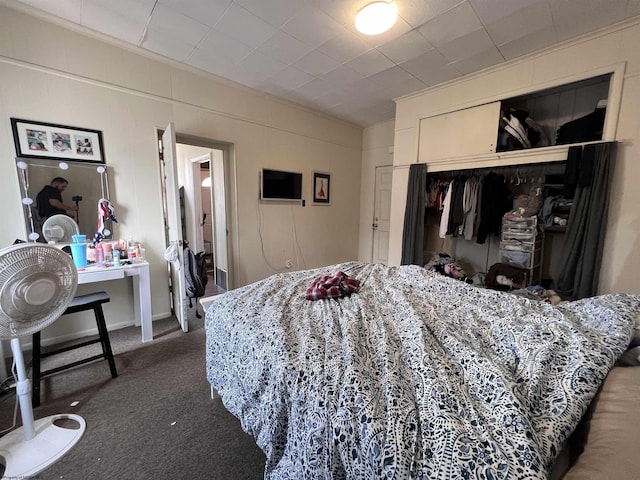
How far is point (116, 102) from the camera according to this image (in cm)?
242

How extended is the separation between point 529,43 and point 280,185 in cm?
296

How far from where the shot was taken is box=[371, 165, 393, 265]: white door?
14.8ft

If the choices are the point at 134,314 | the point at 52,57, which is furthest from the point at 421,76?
the point at 134,314

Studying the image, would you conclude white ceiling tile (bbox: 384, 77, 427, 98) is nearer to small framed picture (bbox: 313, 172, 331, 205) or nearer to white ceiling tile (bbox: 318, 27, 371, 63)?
white ceiling tile (bbox: 318, 27, 371, 63)

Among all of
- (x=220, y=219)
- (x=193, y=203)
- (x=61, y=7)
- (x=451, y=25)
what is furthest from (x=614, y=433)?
(x=193, y=203)

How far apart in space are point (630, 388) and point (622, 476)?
0.34m

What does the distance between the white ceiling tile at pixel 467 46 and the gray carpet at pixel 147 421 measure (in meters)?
3.32

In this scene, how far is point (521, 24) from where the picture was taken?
2.04m

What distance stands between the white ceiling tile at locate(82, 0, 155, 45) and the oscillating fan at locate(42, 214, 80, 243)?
1615mm

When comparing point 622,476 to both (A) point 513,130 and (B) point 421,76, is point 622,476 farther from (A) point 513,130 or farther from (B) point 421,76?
(B) point 421,76

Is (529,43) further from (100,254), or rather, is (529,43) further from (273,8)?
(100,254)

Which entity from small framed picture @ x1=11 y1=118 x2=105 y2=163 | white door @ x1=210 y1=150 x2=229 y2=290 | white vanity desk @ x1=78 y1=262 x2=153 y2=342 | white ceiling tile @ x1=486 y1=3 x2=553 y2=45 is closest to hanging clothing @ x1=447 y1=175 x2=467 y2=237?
white ceiling tile @ x1=486 y1=3 x2=553 y2=45

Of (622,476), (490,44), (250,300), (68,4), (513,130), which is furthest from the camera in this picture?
(513,130)

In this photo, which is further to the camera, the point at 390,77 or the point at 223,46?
the point at 390,77
